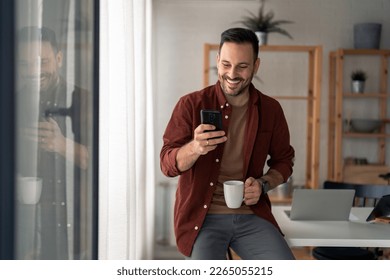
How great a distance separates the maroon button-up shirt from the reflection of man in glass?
0.23m

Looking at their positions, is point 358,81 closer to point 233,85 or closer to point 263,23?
point 263,23

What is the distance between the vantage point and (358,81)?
2971 mm

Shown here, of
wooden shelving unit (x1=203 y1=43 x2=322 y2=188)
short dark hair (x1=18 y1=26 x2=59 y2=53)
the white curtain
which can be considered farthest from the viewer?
wooden shelving unit (x1=203 y1=43 x2=322 y2=188)

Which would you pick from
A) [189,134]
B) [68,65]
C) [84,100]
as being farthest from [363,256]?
[68,65]

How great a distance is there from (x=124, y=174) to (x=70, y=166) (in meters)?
0.60

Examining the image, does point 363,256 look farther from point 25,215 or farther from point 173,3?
point 173,3

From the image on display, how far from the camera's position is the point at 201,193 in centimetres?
124

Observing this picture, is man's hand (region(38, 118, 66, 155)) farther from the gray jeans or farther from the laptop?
the laptop

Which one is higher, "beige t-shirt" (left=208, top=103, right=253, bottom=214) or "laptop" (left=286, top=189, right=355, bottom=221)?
"beige t-shirt" (left=208, top=103, right=253, bottom=214)

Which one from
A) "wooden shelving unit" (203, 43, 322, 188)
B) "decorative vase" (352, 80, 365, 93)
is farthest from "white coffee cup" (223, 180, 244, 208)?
"decorative vase" (352, 80, 365, 93)

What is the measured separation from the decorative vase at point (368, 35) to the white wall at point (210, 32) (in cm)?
10

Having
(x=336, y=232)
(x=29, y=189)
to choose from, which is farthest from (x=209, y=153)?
(x=29, y=189)

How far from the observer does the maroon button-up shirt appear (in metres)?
1.22

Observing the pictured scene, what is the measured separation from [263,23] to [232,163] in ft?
5.99
